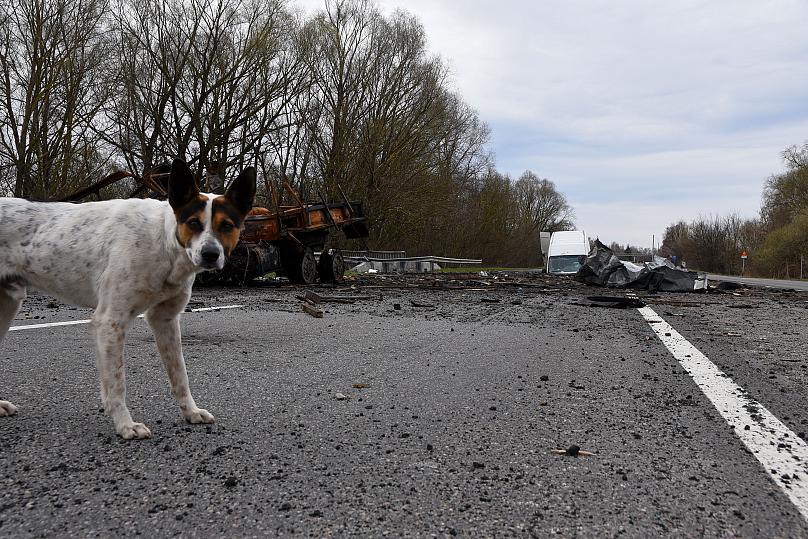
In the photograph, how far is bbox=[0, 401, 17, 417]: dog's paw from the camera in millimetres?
3021

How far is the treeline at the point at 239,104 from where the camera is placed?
19406 mm

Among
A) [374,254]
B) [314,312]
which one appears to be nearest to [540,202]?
[374,254]

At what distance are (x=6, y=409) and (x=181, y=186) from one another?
55.0 inches

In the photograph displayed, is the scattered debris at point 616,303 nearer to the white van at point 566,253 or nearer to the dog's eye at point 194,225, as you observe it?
the dog's eye at point 194,225

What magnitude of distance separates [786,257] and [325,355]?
64434mm

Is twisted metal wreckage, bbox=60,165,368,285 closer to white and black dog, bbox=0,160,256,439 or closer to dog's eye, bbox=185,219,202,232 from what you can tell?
white and black dog, bbox=0,160,256,439

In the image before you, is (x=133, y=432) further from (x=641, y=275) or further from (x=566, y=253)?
(x=566, y=253)

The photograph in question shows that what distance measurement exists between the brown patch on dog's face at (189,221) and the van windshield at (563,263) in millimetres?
28689

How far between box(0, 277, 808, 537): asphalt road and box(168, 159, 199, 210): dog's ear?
1.05m

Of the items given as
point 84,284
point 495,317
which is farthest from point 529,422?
point 495,317

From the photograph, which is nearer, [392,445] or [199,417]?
[392,445]

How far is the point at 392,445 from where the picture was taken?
266cm

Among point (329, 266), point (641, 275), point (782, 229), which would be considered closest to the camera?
point (641, 275)

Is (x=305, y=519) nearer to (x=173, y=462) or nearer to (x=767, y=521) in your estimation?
(x=173, y=462)
